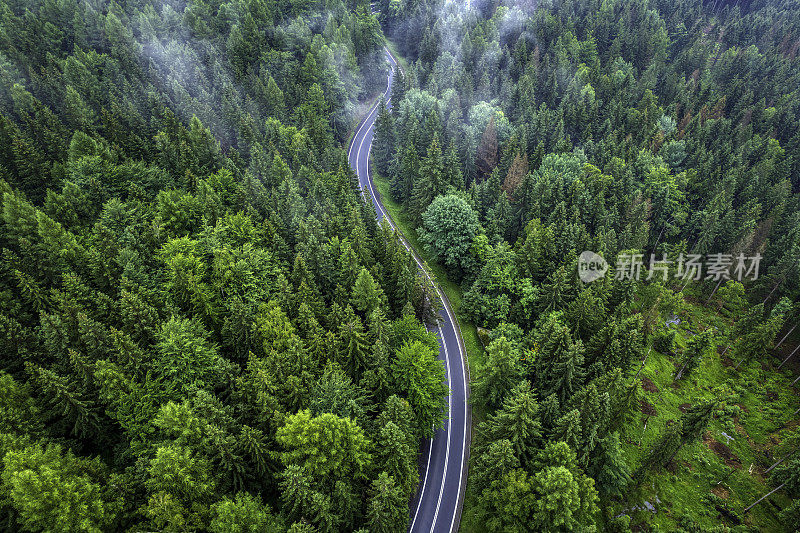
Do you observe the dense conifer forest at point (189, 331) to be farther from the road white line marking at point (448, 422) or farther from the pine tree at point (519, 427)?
the pine tree at point (519, 427)

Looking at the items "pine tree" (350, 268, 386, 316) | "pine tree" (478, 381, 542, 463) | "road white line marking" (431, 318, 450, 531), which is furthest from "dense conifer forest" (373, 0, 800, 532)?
"pine tree" (350, 268, 386, 316)

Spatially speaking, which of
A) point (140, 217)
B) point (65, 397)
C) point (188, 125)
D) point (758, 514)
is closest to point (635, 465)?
point (758, 514)

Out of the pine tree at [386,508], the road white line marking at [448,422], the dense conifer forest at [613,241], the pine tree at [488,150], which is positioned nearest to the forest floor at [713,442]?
the dense conifer forest at [613,241]

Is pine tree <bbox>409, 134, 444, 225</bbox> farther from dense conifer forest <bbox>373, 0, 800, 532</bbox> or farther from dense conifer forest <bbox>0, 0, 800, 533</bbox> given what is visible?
dense conifer forest <bbox>0, 0, 800, 533</bbox>

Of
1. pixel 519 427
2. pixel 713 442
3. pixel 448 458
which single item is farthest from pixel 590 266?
pixel 448 458

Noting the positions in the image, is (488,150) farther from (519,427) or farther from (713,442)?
(519,427)

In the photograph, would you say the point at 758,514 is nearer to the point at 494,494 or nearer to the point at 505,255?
the point at 494,494
